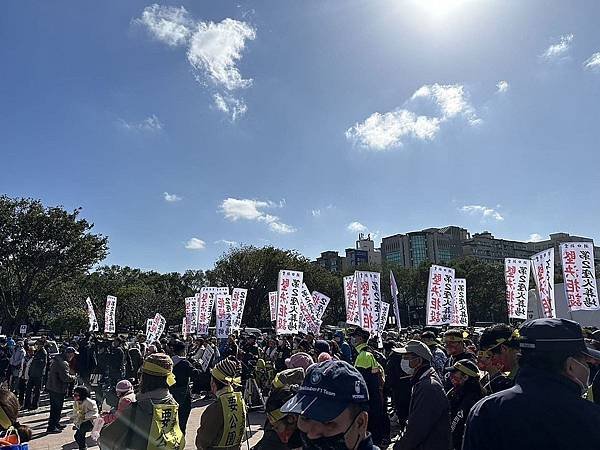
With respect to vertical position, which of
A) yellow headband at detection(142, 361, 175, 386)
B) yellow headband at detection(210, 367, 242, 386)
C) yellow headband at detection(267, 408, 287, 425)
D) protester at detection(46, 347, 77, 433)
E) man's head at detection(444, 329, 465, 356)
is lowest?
protester at detection(46, 347, 77, 433)

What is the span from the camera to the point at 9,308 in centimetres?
3250

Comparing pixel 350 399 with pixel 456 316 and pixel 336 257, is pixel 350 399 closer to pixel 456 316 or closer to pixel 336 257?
pixel 456 316

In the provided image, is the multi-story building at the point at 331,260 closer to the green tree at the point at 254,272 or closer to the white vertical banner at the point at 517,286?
the green tree at the point at 254,272

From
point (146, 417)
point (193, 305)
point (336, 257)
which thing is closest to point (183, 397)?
→ point (146, 417)

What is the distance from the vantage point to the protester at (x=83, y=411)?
25.5 ft

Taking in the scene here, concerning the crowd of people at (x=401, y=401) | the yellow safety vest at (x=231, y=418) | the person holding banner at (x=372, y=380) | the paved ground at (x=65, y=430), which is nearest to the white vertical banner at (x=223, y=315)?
the paved ground at (x=65, y=430)

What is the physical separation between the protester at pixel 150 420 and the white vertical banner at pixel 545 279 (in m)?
12.3

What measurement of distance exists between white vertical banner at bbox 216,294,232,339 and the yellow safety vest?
13.5 metres

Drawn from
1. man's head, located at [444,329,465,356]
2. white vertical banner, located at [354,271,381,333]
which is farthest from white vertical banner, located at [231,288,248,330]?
man's head, located at [444,329,465,356]

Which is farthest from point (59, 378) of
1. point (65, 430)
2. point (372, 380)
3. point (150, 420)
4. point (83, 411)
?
point (150, 420)

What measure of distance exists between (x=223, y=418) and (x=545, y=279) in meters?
12.3

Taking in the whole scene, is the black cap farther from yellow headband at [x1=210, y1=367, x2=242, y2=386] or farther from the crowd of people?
yellow headband at [x1=210, y1=367, x2=242, y2=386]

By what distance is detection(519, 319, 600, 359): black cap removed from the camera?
6.79 ft

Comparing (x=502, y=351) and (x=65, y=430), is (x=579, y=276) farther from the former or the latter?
(x=65, y=430)
